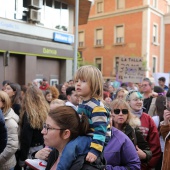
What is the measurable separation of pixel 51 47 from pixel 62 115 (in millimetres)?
14886

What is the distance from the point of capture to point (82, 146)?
7.11ft

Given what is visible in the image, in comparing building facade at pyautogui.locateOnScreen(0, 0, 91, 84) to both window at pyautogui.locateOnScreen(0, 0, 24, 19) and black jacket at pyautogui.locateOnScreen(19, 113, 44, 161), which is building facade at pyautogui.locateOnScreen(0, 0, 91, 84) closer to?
window at pyautogui.locateOnScreen(0, 0, 24, 19)

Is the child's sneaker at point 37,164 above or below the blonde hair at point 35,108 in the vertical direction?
below

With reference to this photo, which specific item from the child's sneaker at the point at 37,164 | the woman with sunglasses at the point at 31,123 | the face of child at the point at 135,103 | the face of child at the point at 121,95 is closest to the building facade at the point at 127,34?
the face of child at the point at 121,95

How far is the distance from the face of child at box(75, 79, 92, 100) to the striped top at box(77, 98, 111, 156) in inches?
2.2

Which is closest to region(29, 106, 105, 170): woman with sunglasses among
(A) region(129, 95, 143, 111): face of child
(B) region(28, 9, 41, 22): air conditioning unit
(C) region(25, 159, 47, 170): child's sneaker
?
(C) region(25, 159, 47, 170): child's sneaker

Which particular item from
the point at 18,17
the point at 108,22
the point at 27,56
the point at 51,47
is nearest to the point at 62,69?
the point at 51,47

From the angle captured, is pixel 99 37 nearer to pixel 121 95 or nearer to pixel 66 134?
pixel 121 95

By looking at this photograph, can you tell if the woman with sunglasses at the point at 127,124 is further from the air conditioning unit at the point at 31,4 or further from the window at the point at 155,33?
the window at the point at 155,33

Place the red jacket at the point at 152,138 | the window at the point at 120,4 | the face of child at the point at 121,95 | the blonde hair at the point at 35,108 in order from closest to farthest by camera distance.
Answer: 1. the red jacket at the point at 152,138
2. the blonde hair at the point at 35,108
3. the face of child at the point at 121,95
4. the window at the point at 120,4

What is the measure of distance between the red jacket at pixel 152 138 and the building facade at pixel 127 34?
27.9 m

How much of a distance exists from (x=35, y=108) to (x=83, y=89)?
1.92 meters

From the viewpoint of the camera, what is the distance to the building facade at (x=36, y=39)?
14.3 meters

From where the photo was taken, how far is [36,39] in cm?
1585
